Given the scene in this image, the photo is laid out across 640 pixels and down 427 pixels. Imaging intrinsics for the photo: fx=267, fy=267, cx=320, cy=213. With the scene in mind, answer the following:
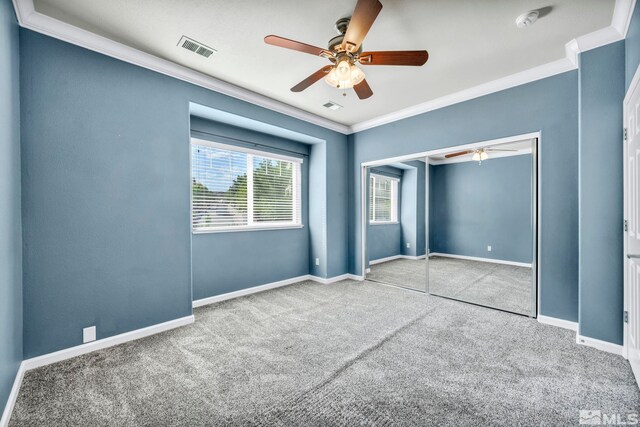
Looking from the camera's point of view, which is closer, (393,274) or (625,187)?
(625,187)

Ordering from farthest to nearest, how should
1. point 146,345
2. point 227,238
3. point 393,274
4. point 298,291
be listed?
point 393,274 → point 298,291 → point 227,238 → point 146,345

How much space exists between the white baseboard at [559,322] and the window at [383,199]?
2682mm

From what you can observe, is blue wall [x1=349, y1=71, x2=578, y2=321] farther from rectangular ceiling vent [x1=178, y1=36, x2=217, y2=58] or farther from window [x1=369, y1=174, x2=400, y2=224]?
rectangular ceiling vent [x1=178, y1=36, x2=217, y2=58]

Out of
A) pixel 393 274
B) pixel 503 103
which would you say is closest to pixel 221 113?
pixel 503 103

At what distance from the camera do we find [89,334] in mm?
2428

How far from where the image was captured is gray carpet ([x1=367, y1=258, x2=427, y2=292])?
453 centimetres

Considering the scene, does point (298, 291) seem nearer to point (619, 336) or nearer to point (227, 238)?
point (227, 238)

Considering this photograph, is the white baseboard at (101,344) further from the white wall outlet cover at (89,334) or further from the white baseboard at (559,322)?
the white baseboard at (559,322)

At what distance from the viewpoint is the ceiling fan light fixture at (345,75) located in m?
2.19

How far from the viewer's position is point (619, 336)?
2342 mm

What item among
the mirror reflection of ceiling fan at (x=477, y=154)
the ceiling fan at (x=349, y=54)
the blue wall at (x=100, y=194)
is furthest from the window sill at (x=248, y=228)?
the mirror reflection of ceiling fan at (x=477, y=154)

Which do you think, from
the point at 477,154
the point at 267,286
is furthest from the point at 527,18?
the point at 267,286

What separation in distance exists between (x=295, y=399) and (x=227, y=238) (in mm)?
2646

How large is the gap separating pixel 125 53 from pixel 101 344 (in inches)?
110
